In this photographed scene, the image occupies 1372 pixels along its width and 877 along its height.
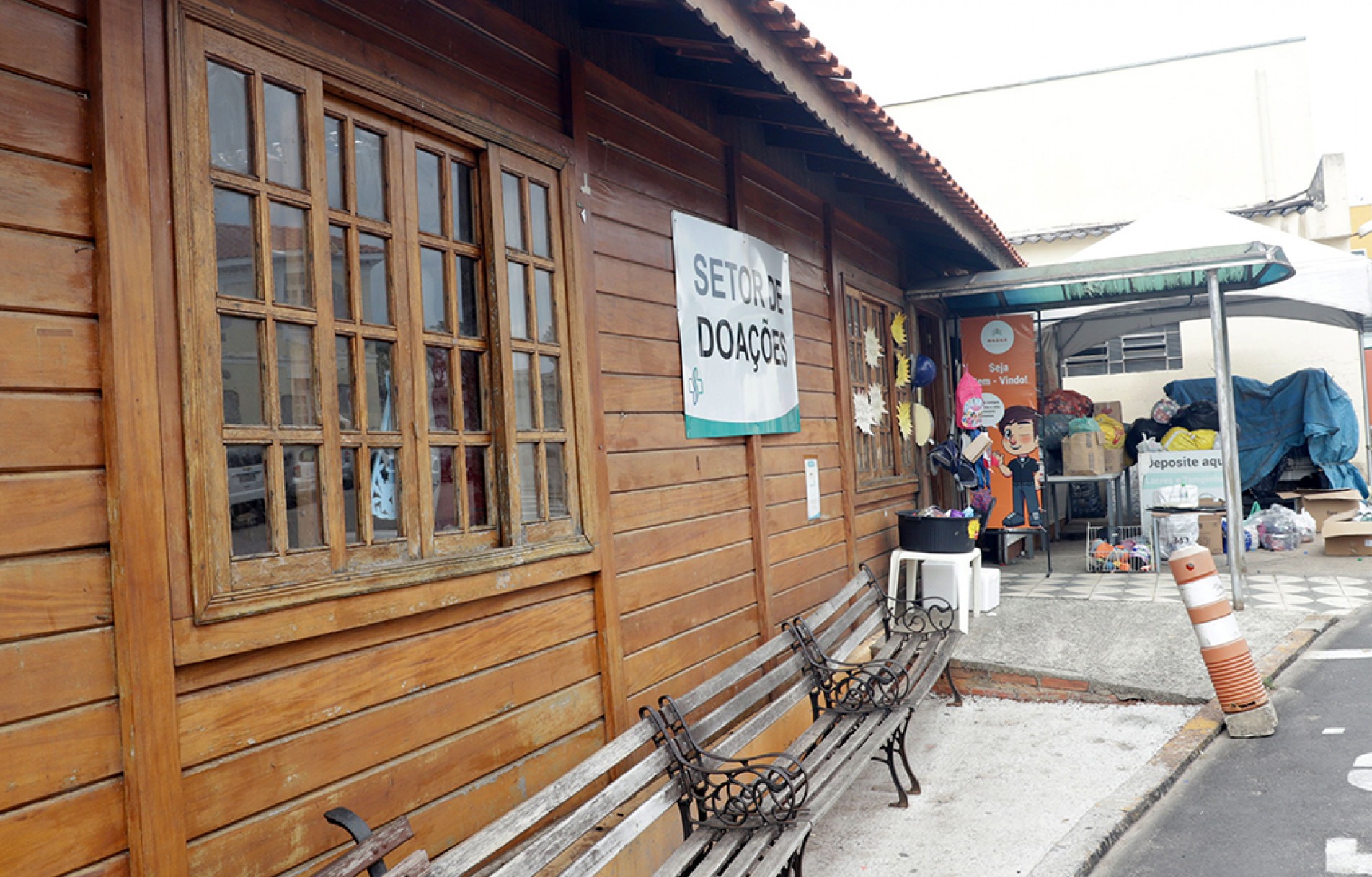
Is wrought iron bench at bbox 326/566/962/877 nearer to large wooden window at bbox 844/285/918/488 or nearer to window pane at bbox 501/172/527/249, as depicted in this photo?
window pane at bbox 501/172/527/249

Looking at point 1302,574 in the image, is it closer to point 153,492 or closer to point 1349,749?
point 1349,749

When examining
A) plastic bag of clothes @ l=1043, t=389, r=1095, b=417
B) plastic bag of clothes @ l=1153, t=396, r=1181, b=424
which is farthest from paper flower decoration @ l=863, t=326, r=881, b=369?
plastic bag of clothes @ l=1153, t=396, r=1181, b=424

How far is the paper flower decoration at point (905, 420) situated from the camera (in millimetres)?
8709

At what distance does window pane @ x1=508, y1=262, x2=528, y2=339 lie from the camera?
12.0 feet

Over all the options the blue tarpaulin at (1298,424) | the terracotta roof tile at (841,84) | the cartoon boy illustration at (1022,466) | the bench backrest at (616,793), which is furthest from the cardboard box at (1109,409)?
the bench backrest at (616,793)

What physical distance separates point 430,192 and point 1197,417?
1315 centimetres

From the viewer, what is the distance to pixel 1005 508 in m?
9.86

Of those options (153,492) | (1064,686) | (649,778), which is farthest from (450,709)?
(1064,686)

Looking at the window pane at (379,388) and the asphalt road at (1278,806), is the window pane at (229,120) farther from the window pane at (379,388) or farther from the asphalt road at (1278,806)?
the asphalt road at (1278,806)

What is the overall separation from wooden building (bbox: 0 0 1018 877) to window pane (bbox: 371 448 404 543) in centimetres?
1

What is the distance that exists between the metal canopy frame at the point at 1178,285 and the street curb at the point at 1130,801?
241 cm

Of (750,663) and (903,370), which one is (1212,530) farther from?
(750,663)

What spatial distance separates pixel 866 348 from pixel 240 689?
6092 millimetres

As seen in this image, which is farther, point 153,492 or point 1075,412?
point 1075,412
